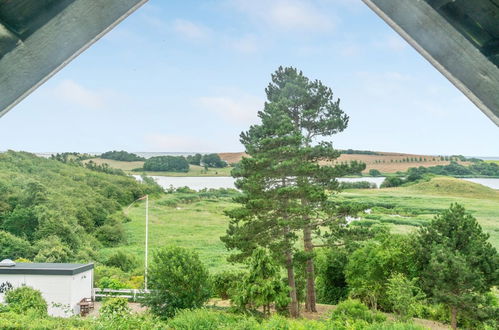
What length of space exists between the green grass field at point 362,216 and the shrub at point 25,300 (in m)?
8.49

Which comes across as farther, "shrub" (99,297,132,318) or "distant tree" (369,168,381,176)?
"distant tree" (369,168,381,176)

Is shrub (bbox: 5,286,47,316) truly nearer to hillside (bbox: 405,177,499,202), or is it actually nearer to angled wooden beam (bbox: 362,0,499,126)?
angled wooden beam (bbox: 362,0,499,126)

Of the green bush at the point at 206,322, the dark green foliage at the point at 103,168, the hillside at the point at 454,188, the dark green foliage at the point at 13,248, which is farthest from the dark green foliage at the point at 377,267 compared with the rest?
the dark green foliage at the point at 103,168

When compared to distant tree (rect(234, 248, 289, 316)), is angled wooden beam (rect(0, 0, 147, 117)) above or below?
above

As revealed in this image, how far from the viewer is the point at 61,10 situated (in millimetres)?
329

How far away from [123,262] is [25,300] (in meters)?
7.24

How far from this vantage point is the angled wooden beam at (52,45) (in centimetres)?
32

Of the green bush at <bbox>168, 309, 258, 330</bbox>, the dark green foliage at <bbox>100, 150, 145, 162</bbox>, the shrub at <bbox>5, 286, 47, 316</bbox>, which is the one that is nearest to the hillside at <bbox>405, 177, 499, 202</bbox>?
the green bush at <bbox>168, 309, 258, 330</bbox>

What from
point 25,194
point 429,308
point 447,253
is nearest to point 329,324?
point 447,253

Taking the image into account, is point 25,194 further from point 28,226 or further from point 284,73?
point 284,73

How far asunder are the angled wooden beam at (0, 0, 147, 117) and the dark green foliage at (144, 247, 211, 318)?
745 centimetres

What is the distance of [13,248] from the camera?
15.5 m

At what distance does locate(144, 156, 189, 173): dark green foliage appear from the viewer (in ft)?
78.0

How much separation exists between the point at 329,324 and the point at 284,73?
20.8 feet
